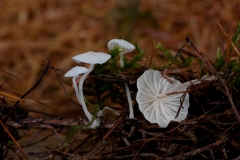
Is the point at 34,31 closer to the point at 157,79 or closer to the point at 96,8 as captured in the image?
the point at 96,8

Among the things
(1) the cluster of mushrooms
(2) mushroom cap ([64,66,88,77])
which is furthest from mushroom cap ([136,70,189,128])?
(2) mushroom cap ([64,66,88,77])

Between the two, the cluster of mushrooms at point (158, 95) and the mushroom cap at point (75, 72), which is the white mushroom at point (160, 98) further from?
the mushroom cap at point (75, 72)

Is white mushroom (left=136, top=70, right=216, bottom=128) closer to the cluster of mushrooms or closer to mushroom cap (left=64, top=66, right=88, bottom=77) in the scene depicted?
the cluster of mushrooms

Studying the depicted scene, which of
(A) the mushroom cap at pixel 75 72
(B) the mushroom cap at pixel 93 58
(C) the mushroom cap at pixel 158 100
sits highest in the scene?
(B) the mushroom cap at pixel 93 58

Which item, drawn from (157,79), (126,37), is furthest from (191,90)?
(126,37)

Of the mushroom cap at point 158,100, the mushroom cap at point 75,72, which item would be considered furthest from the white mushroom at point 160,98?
the mushroom cap at point 75,72

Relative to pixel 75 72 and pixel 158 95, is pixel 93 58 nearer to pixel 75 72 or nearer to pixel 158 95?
pixel 75 72

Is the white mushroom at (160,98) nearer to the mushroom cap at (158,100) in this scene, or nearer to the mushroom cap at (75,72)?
the mushroom cap at (158,100)

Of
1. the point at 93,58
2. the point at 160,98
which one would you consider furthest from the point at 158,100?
the point at 93,58

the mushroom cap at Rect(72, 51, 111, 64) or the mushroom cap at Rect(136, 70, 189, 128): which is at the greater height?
the mushroom cap at Rect(72, 51, 111, 64)

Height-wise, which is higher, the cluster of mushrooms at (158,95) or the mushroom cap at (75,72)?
the mushroom cap at (75,72)
